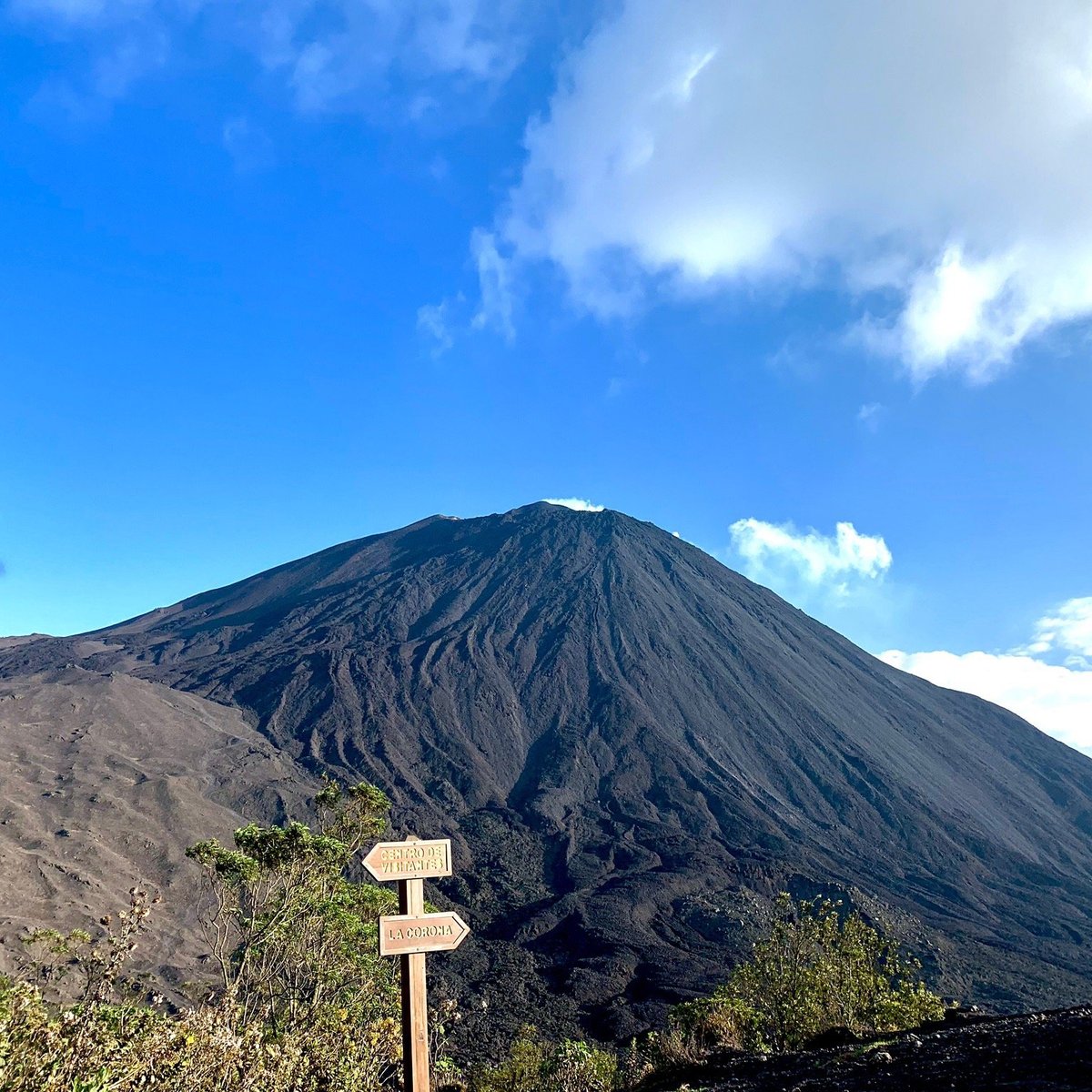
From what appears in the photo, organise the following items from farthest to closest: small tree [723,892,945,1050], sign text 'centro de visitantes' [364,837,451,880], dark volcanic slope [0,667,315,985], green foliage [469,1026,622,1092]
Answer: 1. dark volcanic slope [0,667,315,985]
2. small tree [723,892,945,1050]
3. green foliage [469,1026,622,1092]
4. sign text 'centro de visitantes' [364,837,451,880]

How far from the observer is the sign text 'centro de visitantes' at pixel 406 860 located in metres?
6.38

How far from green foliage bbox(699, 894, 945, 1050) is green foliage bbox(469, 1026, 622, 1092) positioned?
226cm

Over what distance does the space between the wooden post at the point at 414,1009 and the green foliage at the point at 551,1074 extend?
7.00m

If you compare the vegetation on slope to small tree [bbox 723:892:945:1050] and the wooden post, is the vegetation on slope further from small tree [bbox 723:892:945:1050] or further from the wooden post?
the wooden post

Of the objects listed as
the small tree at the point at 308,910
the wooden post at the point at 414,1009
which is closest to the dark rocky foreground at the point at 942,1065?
the wooden post at the point at 414,1009

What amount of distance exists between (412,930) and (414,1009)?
637mm

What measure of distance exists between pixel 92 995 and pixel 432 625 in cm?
8876

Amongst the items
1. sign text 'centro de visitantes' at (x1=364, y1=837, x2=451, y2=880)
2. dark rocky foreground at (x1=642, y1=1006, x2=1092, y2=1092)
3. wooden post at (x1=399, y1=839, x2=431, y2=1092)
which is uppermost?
sign text 'centro de visitantes' at (x1=364, y1=837, x2=451, y2=880)

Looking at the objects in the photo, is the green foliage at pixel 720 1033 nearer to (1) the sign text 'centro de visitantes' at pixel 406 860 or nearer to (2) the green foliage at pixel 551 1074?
(2) the green foliage at pixel 551 1074

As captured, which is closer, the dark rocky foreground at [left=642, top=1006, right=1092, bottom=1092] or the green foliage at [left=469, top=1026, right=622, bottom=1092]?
the dark rocky foreground at [left=642, top=1006, right=1092, bottom=1092]

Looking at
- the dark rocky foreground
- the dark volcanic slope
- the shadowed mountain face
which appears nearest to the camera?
the dark rocky foreground

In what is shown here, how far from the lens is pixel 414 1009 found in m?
6.32

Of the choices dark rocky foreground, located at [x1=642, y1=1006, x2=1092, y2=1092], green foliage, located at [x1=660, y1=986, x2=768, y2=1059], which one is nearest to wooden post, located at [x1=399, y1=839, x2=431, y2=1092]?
dark rocky foreground, located at [x1=642, y1=1006, x2=1092, y2=1092]

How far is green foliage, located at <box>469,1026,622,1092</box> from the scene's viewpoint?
12.5 metres
